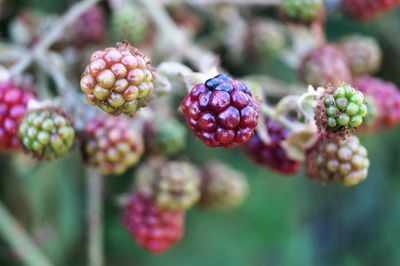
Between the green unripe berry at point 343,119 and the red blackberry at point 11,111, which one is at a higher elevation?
the green unripe berry at point 343,119

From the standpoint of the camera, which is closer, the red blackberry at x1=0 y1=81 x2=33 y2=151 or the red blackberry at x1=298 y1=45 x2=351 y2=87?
the red blackberry at x1=0 y1=81 x2=33 y2=151

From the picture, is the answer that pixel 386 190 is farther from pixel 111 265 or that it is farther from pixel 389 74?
pixel 111 265

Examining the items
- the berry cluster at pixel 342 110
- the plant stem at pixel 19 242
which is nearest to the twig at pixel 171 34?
the berry cluster at pixel 342 110

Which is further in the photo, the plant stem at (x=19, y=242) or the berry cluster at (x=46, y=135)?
the plant stem at (x=19, y=242)

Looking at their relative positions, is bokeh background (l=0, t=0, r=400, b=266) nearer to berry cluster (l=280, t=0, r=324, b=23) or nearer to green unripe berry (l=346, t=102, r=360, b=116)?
berry cluster (l=280, t=0, r=324, b=23)

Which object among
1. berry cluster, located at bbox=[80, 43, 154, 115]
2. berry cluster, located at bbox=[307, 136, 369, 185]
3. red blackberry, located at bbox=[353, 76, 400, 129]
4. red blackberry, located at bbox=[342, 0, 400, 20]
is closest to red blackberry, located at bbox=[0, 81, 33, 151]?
berry cluster, located at bbox=[80, 43, 154, 115]

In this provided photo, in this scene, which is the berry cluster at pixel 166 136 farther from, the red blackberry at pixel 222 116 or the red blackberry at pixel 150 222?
the red blackberry at pixel 222 116
